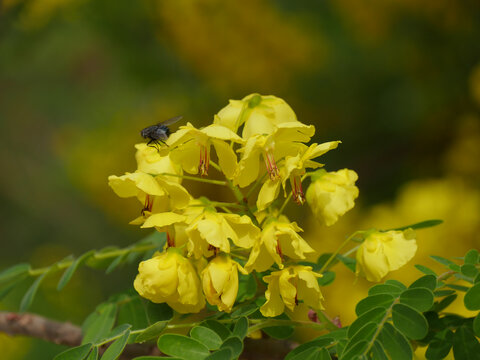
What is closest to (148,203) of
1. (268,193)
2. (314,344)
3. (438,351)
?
(268,193)

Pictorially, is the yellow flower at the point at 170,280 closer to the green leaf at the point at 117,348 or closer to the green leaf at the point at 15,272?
the green leaf at the point at 117,348

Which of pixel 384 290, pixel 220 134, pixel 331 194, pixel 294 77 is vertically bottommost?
pixel 294 77

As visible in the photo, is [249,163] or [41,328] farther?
[41,328]

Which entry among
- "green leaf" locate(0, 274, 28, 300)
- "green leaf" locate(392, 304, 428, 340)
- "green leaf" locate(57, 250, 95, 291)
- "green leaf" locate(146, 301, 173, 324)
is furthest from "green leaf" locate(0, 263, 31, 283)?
"green leaf" locate(392, 304, 428, 340)

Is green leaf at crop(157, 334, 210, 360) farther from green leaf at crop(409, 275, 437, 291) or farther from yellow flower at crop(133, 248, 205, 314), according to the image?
green leaf at crop(409, 275, 437, 291)

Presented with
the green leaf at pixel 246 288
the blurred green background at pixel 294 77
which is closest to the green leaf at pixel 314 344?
the green leaf at pixel 246 288

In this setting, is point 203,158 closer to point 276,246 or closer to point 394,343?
point 276,246

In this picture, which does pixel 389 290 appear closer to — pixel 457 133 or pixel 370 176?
pixel 457 133
